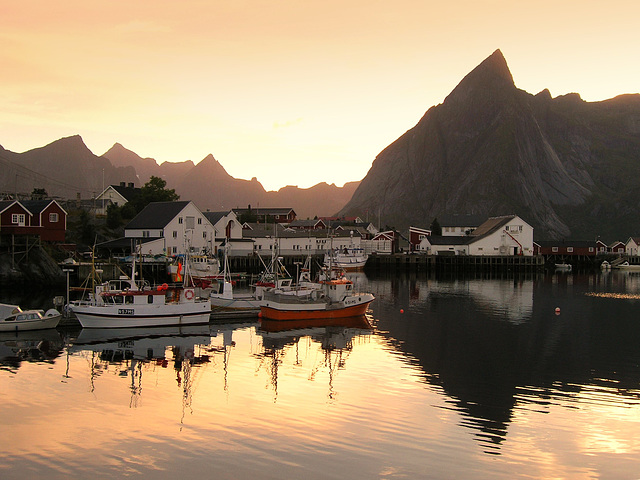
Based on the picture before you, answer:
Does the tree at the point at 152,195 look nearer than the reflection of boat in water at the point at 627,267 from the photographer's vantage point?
Yes

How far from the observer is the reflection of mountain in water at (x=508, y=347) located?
2514 cm

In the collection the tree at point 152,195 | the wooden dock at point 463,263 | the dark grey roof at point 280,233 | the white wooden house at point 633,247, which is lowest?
the wooden dock at point 463,263

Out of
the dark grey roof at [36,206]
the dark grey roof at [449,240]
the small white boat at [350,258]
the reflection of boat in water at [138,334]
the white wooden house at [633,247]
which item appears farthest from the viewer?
the white wooden house at [633,247]

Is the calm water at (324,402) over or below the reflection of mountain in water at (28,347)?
below

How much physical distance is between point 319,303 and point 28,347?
20.7 metres

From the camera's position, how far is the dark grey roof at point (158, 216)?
79562 millimetres

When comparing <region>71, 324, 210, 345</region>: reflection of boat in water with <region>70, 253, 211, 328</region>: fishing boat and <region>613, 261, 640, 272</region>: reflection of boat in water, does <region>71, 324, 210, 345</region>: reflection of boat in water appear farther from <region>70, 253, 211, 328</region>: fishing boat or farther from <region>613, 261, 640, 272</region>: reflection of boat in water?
<region>613, 261, 640, 272</region>: reflection of boat in water

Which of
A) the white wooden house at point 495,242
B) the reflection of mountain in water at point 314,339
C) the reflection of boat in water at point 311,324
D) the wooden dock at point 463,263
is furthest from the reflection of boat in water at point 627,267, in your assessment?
the reflection of boat in water at point 311,324

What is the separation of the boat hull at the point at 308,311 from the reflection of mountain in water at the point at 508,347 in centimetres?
239

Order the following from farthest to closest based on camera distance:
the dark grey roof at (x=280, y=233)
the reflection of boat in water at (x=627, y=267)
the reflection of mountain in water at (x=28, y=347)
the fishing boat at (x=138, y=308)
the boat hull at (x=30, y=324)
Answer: the reflection of boat in water at (x=627, y=267) → the dark grey roof at (x=280, y=233) → the fishing boat at (x=138, y=308) → the boat hull at (x=30, y=324) → the reflection of mountain in water at (x=28, y=347)

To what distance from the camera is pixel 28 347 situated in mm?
33344

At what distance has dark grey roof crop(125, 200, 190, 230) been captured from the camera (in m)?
79.6

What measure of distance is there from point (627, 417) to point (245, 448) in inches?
593

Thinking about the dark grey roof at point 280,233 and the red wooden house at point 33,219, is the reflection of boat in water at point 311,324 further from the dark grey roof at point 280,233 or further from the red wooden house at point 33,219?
the dark grey roof at point 280,233
